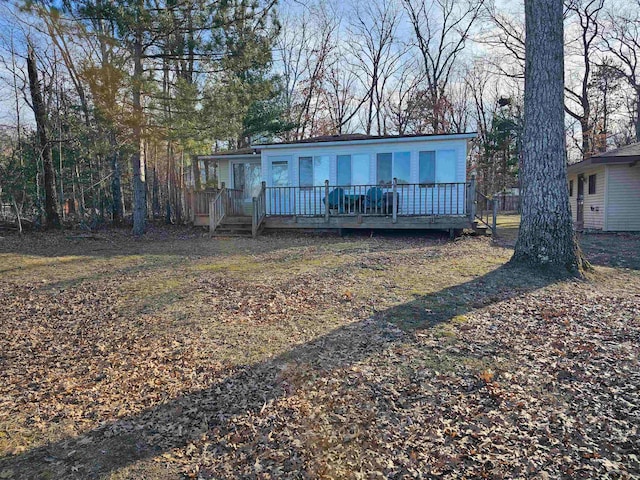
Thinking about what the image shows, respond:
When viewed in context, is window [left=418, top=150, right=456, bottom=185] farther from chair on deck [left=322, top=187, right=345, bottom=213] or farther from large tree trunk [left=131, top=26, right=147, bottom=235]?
large tree trunk [left=131, top=26, right=147, bottom=235]

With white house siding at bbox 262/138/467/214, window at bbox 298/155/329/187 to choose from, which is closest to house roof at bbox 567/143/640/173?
white house siding at bbox 262/138/467/214

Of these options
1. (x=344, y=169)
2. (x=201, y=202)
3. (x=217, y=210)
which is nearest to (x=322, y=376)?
(x=344, y=169)

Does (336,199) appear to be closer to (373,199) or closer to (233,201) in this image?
(373,199)

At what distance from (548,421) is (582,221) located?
16.0m

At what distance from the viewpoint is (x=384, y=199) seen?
1185cm

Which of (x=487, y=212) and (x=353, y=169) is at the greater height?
(x=353, y=169)

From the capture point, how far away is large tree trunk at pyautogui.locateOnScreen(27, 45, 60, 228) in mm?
13711

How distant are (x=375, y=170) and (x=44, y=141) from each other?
37.3ft

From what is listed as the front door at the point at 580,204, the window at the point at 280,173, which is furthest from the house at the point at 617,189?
the window at the point at 280,173

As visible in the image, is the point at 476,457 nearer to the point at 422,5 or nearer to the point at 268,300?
the point at 268,300

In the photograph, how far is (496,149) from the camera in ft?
95.0

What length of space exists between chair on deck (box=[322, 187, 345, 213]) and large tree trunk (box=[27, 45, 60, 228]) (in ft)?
31.9

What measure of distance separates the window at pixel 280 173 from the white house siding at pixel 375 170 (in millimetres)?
152

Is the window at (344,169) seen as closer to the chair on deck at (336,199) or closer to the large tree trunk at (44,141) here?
the chair on deck at (336,199)
